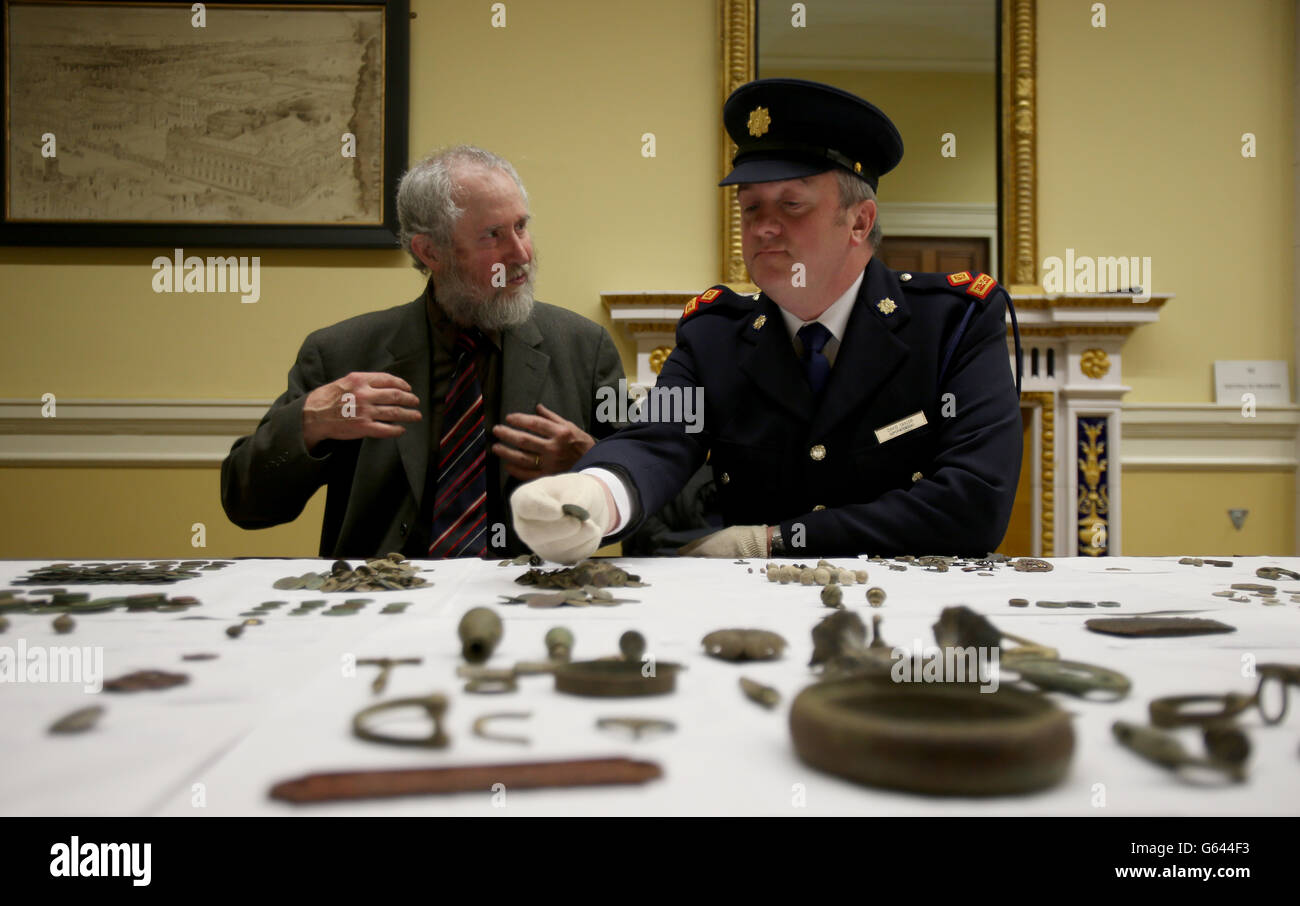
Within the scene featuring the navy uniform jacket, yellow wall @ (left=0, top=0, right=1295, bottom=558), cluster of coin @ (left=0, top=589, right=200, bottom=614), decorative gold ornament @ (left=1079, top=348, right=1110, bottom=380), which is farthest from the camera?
yellow wall @ (left=0, top=0, right=1295, bottom=558)

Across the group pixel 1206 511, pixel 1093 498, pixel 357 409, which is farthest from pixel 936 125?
pixel 357 409

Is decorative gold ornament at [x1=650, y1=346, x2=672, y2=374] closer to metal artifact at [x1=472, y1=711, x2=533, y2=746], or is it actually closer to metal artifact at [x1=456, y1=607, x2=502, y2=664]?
metal artifact at [x1=456, y1=607, x2=502, y2=664]

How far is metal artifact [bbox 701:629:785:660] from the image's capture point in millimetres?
758

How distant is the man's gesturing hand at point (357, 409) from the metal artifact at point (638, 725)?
1159 mm

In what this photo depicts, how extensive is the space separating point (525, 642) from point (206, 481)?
3.66 meters

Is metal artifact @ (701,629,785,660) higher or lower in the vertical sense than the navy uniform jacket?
lower

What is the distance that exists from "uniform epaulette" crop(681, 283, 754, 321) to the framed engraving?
2.38m

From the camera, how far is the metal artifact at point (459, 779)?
479mm

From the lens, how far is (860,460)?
→ 1.69 m

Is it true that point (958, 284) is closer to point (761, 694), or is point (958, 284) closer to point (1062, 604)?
point (1062, 604)

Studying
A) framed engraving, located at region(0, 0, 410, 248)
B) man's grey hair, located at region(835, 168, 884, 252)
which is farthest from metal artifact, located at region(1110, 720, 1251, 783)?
framed engraving, located at region(0, 0, 410, 248)
